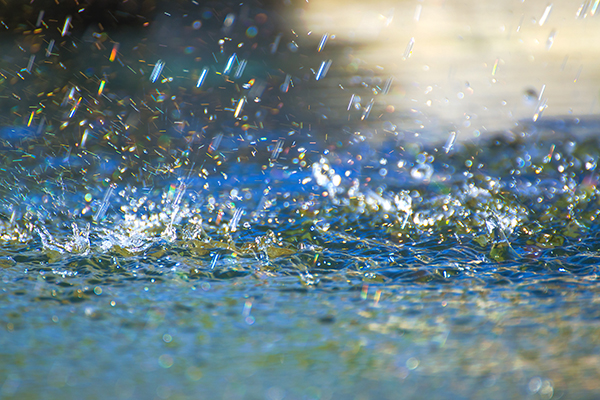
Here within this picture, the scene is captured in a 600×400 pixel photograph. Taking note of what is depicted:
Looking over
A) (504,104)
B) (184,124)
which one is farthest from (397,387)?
(504,104)

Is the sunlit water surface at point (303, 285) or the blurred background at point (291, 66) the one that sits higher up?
the blurred background at point (291, 66)

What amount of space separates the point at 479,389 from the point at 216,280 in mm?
859

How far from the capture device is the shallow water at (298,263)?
40.7 inches

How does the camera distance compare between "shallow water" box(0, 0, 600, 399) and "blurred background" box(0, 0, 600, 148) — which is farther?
"blurred background" box(0, 0, 600, 148)

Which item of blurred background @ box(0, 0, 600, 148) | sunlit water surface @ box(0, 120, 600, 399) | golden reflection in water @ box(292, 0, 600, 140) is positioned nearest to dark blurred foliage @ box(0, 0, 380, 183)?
blurred background @ box(0, 0, 600, 148)

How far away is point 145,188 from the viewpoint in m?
3.01

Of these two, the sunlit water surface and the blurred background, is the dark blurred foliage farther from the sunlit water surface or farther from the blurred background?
the sunlit water surface

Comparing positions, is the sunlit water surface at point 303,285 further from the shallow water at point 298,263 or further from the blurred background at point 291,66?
the blurred background at point 291,66

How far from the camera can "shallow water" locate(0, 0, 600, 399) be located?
1.03 metres

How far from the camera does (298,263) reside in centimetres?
179

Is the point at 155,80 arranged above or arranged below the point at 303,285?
above

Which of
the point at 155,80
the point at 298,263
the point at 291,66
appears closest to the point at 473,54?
the point at 291,66

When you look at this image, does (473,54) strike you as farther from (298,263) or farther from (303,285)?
(303,285)

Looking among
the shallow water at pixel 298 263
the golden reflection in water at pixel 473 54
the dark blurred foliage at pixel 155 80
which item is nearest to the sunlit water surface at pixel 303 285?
the shallow water at pixel 298 263
